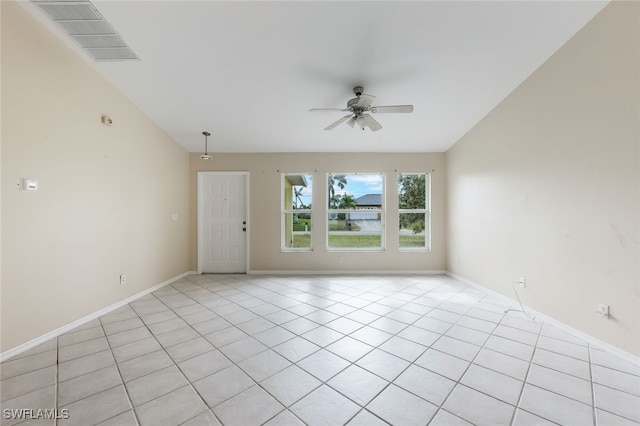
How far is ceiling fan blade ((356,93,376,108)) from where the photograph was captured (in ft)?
9.14

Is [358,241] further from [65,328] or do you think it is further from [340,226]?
[65,328]

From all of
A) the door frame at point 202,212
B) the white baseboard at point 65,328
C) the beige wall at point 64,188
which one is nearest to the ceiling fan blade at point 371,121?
the door frame at point 202,212

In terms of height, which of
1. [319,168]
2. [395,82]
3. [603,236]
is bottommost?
[603,236]

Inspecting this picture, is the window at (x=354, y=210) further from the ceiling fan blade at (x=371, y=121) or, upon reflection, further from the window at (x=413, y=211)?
the ceiling fan blade at (x=371, y=121)

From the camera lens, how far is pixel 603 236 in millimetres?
2320

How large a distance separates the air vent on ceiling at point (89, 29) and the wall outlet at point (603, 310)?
5.31m

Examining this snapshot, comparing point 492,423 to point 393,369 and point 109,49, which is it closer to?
point 393,369

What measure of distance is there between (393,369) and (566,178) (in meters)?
2.73

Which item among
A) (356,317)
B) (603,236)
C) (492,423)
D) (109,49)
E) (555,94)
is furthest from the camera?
(356,317)

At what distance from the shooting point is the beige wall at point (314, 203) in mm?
5125

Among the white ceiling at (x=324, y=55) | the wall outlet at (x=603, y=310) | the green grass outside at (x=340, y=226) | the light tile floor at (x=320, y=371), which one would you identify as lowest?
the light tile floor at (x=320, y=371)

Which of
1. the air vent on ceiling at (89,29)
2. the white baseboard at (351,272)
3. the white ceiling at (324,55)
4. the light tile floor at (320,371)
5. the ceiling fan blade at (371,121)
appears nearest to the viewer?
the light tile floor at (320,371)

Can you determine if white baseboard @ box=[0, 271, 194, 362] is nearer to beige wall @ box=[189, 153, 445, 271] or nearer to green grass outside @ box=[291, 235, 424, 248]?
beige wall @ box=[189, 153, 445, 271]

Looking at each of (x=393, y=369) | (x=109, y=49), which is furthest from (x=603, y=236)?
(x=109, y=49)
